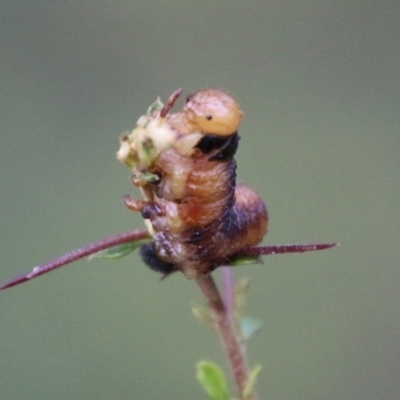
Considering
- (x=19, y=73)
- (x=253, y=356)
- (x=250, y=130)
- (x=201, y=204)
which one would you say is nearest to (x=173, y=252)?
(x=201, y=204)

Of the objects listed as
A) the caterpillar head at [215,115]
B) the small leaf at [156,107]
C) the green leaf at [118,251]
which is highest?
the small leaf at [156,107]

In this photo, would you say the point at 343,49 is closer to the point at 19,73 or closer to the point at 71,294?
the point at 19,73

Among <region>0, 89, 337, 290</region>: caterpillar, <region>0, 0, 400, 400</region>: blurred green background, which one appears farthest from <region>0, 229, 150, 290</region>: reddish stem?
<region>0, 0, 400, 400</region>: blurred green background

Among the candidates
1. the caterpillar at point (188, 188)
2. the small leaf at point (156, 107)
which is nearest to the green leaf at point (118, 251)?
the caterpillar at point (188, 188)

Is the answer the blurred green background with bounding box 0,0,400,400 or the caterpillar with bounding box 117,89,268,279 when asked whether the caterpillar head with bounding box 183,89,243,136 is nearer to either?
the caterpillar with bounding box 117,89,268,279

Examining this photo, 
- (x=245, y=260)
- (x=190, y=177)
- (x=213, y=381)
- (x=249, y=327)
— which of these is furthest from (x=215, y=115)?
(x=249, y=327)

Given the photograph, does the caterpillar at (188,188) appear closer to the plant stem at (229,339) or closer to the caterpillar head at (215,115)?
the caterpillar head at (215,115)
